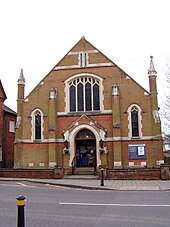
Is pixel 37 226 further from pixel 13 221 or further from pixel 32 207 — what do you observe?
pixel 32 207

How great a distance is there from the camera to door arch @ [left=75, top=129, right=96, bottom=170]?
27.7 metres

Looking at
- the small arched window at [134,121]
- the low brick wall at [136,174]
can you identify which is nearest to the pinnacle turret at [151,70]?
the small arched window at [134,121]

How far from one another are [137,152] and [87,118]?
5405 millimetres

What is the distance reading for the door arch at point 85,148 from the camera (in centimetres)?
2767

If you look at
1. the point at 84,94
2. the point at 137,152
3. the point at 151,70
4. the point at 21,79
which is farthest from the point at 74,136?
the point at 151,70

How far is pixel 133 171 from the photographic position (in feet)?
70.2

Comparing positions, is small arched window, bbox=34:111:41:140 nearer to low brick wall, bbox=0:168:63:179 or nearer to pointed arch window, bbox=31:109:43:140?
pointed arch window, bbox=31:109:43:140

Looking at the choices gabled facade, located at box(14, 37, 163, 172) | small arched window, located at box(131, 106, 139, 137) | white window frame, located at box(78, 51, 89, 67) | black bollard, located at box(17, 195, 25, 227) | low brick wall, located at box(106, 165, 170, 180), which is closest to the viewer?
black bollard, located at box(17, 195, 25, 227)

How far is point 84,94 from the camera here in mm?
28344

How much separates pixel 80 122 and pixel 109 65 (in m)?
6.23

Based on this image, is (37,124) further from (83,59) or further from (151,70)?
(151,70)

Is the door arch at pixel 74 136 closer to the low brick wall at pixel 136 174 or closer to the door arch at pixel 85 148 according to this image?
the door arch at pixel 85 148

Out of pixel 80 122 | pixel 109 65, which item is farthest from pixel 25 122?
pixel 109 65

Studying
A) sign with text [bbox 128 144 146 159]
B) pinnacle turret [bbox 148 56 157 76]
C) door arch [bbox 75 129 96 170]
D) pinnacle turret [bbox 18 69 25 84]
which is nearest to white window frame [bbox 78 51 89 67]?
pinnacle turret [bbox 18 69 25 84]
